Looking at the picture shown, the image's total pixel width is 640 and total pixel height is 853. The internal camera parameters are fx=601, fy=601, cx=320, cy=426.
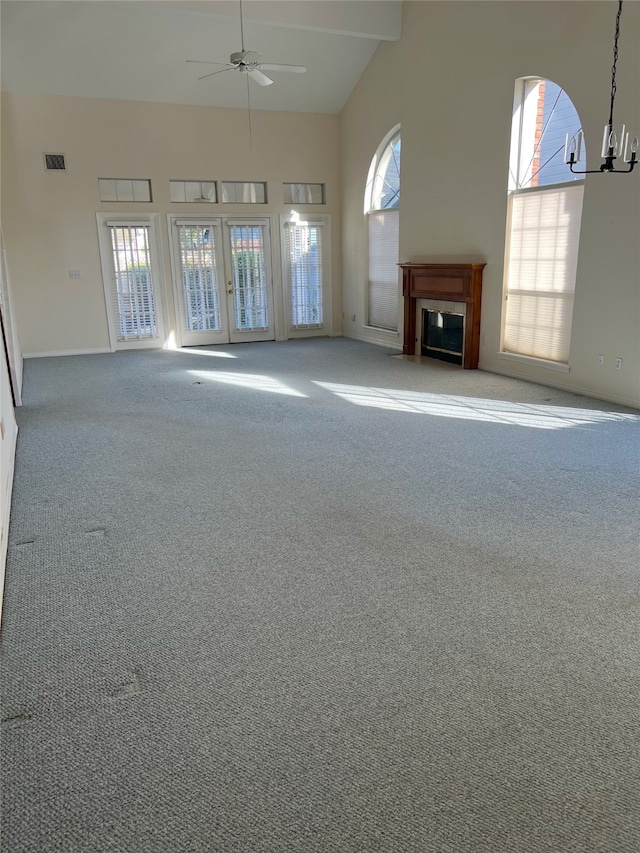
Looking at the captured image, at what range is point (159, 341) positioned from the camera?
10.0 metres

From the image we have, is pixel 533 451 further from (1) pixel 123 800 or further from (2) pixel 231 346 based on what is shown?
(2) pixel 231 346

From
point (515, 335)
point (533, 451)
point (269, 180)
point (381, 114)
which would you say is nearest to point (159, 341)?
point (269, 180)

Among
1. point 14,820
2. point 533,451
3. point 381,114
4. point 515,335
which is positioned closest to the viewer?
point 14,820

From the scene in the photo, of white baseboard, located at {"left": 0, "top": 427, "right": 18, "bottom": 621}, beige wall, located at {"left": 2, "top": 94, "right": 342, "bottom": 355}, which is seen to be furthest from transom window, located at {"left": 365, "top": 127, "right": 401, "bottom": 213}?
white baseboard, located at {"left": 0, "top": 427, "right": 18, "bottom": 621}

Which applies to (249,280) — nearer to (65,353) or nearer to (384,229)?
(384,229)

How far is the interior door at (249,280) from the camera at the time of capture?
1012cm

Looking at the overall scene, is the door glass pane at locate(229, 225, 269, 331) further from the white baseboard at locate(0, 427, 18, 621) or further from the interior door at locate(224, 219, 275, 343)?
the white baseboard at locate(0, 427, 18, 621)

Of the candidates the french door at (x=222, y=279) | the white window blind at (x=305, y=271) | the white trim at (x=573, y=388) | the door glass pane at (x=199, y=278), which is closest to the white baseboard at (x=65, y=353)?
the french door at (x=222, y=279)

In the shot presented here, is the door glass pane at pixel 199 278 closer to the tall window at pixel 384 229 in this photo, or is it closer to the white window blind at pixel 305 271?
the white window blind at pixel 305 271

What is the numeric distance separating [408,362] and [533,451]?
3.99 metres

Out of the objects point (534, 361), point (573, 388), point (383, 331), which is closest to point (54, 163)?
point (383, 331)

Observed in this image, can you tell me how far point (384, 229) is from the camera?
9.55 metres

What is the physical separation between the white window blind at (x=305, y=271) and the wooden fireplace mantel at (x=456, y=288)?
8.00ft

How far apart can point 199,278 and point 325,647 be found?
28.3 feet
